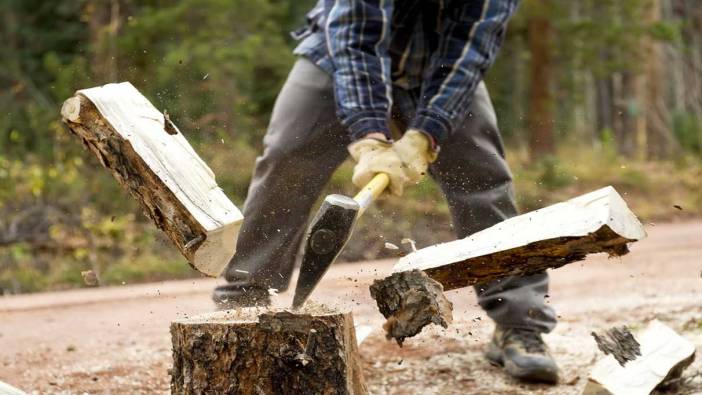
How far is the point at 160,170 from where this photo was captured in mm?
2598

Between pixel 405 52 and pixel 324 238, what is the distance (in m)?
1.23

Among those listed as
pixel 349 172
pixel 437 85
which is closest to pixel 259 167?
pixel 437 85

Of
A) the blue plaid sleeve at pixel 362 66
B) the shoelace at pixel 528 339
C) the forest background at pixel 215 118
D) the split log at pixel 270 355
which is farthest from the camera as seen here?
the forest background at pixel 215 118

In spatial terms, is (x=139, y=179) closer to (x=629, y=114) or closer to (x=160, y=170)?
(x=160, y=170)

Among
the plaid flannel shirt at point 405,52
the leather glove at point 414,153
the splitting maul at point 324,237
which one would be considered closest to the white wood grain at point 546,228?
the splitting maul at point 324,237

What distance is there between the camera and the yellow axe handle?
112 inches

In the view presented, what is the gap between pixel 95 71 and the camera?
8.55m

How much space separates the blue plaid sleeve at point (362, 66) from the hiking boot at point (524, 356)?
981 mm

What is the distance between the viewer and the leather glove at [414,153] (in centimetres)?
318

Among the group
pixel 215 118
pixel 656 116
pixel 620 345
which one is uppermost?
pixel 215 118

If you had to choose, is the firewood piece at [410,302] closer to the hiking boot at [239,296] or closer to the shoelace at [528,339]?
the hiking boot at [239,296]

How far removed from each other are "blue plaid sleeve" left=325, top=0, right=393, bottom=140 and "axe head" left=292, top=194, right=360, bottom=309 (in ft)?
2.14

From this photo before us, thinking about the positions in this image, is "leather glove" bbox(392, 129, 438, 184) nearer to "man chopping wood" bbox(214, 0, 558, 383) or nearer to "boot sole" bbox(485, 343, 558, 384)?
"man chopping wood" bbox(214, 0, 558, 383)

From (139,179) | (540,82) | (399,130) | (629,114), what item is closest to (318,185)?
(399,130)
